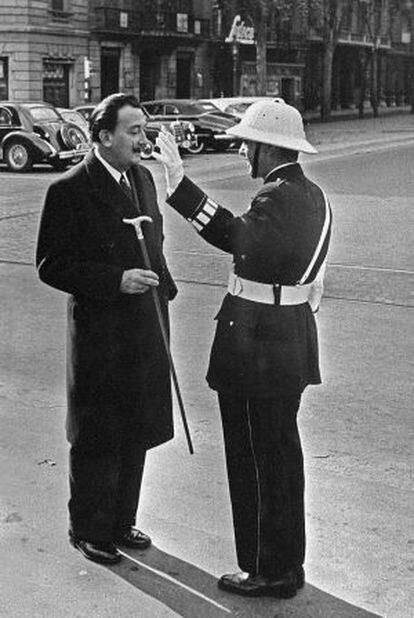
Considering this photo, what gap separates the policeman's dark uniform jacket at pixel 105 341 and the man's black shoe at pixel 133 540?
1.6 inches

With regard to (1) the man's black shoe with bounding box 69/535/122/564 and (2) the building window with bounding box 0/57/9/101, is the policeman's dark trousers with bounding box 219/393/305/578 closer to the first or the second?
(1) the man's black shoe with bounding box 69/535/122/564

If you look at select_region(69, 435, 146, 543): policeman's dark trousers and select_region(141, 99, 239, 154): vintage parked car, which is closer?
select_region(69, 435, 146, 543): policeman's dark trousers

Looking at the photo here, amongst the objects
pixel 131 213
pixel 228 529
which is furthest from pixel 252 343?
pixel 228 529

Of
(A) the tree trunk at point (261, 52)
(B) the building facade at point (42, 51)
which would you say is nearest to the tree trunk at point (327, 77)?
(A) the tree trunk at point (261, 52)

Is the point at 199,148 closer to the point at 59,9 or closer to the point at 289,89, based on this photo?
the point at 59,9

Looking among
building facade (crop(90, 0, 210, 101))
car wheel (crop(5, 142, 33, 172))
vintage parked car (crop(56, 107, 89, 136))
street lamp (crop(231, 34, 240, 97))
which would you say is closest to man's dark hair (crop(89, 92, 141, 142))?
car wheel (crop(5, 142, 33, 172))

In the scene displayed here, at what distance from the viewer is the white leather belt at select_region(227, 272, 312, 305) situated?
3633mm

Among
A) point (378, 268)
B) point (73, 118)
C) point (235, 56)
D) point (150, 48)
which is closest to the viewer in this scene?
point (378, 268)

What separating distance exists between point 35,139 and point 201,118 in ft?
25.7

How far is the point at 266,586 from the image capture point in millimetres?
3781

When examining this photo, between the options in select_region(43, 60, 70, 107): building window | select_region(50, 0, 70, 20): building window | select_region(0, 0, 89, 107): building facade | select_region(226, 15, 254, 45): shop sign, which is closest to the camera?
select_region(0, 0, 89, 107): building facade

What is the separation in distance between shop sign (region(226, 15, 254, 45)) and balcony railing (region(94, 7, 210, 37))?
1.40 m

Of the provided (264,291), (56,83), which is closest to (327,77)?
(56,83)

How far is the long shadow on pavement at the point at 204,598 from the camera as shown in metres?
3.67
